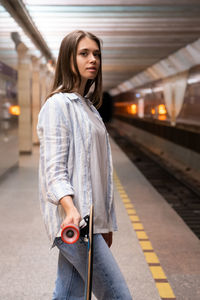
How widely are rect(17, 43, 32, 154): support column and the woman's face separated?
56.7ft

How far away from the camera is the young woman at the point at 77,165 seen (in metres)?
2.60

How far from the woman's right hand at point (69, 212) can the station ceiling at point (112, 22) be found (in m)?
9.20

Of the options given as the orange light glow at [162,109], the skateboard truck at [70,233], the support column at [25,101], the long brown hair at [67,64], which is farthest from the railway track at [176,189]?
the skateboard truck at [70,233]

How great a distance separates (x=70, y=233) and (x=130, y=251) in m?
4.20

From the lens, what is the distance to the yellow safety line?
16.5 ft

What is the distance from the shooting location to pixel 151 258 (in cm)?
625

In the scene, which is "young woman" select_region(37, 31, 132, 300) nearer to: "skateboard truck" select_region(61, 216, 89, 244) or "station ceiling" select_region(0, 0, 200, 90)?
"skateboard truck" select_region(61, 216, 89, 244)

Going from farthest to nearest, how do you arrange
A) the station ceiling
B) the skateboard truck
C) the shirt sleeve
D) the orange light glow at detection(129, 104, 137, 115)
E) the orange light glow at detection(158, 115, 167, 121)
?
1. the orange light glow at detection(129, 104, 137, 115)
2. the orange light glow at detection(158, 115, 167, 121)
3. the station ceiling
4. the shirt sleeve
5. the skateboard truck

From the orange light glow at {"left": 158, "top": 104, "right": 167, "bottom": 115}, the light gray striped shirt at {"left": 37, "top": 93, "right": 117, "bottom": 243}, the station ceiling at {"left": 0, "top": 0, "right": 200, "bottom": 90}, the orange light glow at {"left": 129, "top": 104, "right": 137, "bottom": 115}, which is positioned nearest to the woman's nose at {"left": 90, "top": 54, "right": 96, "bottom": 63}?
the light gray striped shirt at {"left": 37, "top": 93, "right": 117, "bottom": 243}

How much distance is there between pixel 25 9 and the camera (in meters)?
12.3

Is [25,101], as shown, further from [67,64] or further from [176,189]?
[67,64]

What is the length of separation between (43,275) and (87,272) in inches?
116

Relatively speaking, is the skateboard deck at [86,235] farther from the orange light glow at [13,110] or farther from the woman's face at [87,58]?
the orange light glow at [13,110]

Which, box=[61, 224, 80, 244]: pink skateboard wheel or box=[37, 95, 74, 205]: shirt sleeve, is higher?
box=[37, 95, 74, 205]: shirt sleeve
